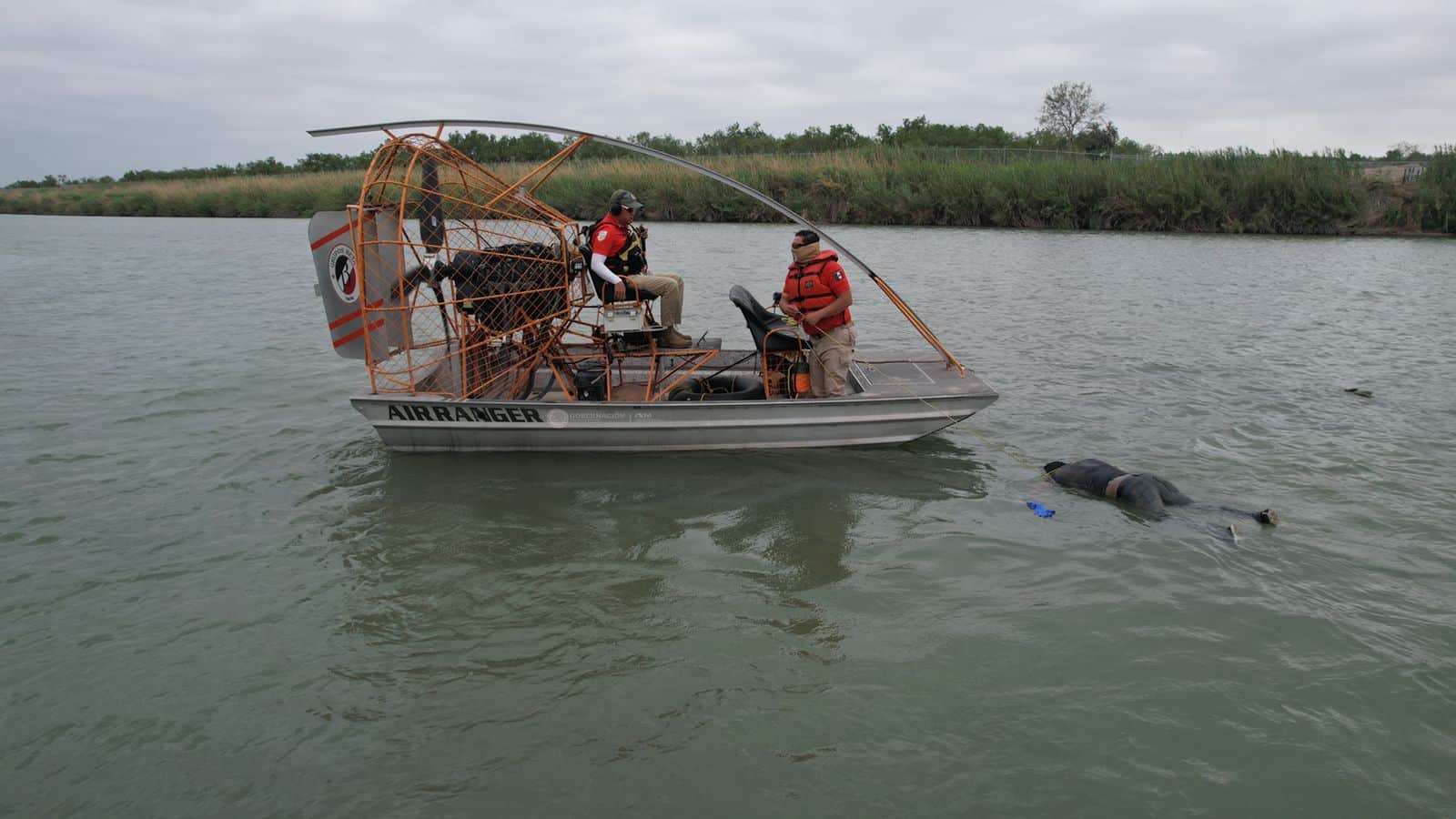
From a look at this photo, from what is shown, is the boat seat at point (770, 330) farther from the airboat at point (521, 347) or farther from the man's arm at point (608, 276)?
the man's arm at point (608, 276)

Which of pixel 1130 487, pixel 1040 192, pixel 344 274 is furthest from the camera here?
pixel 1040 192

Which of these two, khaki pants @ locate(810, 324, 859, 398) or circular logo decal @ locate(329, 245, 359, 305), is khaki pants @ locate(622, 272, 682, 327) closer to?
khaki pants @ locate(810, 324, 859, 398)

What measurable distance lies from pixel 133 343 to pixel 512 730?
11899mm

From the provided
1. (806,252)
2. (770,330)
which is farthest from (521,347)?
(806,252)

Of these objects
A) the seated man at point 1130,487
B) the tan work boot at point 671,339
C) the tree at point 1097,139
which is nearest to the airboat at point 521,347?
the tan work boot at point 671,339

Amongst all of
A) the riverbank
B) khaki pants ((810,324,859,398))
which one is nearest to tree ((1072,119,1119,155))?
the riverbank

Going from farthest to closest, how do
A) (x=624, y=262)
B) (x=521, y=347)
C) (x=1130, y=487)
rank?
(x=521, y=347) → (x=624, y=262) → (x=1130, y=487)

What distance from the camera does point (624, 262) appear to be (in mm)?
8352

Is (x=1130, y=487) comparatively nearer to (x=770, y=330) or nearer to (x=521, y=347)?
(x=770, y=330)

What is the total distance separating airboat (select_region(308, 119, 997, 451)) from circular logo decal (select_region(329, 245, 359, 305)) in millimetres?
11

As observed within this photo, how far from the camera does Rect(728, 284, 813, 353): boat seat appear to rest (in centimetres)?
830

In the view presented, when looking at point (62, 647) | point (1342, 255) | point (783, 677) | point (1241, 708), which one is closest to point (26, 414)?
point (62, 647)

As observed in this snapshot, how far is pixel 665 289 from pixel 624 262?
458 mm

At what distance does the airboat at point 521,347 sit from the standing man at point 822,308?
18 centimetres
